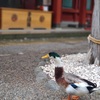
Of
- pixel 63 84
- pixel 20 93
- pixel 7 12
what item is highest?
pixel 7 12

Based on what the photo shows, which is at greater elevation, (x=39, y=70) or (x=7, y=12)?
(x=7, y=12)

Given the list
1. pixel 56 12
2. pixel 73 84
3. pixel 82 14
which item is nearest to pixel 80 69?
pixel 73 84

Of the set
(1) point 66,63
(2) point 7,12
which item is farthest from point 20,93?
(2) point 7,12

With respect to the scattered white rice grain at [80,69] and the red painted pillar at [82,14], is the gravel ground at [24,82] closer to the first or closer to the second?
the scattered white rice grain at [80,69]

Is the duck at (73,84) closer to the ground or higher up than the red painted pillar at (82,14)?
closer to the ground

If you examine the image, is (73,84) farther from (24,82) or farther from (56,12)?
A: (56,12)

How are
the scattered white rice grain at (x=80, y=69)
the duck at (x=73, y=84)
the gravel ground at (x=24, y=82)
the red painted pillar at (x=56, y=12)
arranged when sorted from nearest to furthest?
the duck at (x=73, y=84), the gravel ground at (x=24, y=82), the scattered white rice grain at (x=80, y=69), the red painted pillar at (x=56, y=12)

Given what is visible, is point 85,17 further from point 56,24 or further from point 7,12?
point 7,12

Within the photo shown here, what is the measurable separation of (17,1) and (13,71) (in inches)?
351

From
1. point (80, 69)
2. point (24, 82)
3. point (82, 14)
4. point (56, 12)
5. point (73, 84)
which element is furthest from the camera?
point (82, 14)


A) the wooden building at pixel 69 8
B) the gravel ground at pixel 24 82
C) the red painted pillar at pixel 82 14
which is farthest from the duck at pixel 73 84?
the red painted pillar at pixel 82 14

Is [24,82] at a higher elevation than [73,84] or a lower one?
lower

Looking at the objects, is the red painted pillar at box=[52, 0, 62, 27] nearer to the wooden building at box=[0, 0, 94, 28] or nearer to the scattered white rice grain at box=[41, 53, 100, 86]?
the wooden building at box=[0, 0, 94, 28]

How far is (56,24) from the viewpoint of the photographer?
39.1 ft
